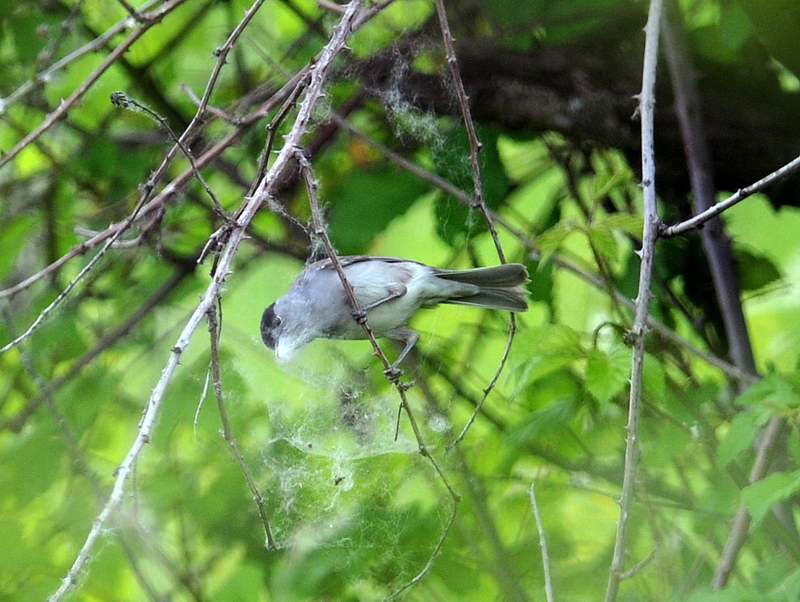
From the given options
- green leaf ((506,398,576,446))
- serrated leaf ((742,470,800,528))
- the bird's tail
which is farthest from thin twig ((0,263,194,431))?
serrated leaf ((742,470,800,528))

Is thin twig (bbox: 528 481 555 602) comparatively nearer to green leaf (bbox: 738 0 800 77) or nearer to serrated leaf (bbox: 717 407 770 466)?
serrated leaf (bbox: 717 407 770 466)

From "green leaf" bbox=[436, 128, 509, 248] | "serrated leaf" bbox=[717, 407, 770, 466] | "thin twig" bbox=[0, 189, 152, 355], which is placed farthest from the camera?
"green leaf" bbox=[436, 128, 509, 248]

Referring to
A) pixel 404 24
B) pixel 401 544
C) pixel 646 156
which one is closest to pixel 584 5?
pixel 404 24

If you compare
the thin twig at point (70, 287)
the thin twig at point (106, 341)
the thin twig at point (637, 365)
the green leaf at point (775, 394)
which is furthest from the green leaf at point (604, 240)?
the thin twig at point (106, 341)

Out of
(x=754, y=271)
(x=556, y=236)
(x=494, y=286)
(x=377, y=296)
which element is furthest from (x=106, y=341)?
(x=754, y=271)

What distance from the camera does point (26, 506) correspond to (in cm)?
328

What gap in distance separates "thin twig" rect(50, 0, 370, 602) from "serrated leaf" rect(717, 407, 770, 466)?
122 cm

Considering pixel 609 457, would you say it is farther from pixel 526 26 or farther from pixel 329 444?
pixel 526 26

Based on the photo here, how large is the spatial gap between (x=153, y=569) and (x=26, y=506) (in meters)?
0.57

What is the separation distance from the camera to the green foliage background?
280 cm

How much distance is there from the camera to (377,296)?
2.82m

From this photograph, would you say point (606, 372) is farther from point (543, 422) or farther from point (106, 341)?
point (106, 341)

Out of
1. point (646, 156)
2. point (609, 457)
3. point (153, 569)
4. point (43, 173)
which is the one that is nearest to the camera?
point (646, 156)

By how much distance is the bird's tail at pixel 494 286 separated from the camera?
2716mm
